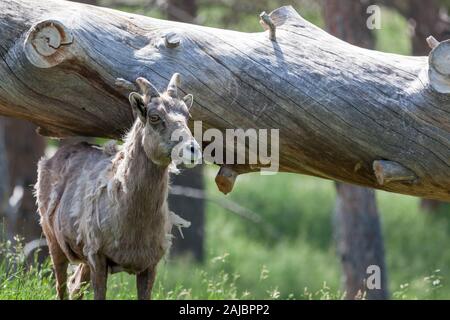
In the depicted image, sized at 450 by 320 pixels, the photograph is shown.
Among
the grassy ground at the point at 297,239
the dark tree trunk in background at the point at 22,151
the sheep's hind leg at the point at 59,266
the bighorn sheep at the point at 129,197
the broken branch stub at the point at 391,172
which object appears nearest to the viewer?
the bighorn sheep at the point at 129,197

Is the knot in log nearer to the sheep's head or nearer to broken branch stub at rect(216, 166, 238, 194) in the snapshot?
the sheep's head

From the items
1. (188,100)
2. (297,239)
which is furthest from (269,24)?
(297,239)

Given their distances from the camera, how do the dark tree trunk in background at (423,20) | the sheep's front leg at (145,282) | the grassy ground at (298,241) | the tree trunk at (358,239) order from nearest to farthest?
1. the sheep's front leg at (145,282)
2. the tree trunk at (358,239)
3. the dark tree trunk in background at (423,20)
4. the grassy ground at (298,241)

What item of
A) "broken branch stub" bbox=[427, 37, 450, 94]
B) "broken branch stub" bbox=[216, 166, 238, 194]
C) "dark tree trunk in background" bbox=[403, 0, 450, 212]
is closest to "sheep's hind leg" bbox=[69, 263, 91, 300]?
"broken branch stub" bbox=[216, 166, 238, 194]

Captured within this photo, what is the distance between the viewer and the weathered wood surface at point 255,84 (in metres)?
7.01

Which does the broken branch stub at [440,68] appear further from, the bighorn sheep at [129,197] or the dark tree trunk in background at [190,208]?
the dark tree trunk in background at [190,208]

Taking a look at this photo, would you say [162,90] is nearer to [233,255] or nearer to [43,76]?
[43,76]

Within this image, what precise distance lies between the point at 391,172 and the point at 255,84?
43.9 inches

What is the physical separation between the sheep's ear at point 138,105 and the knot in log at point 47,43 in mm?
746

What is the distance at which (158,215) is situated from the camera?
6.99 meters

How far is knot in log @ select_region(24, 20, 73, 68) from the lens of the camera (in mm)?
7027

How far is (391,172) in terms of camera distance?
6.92m

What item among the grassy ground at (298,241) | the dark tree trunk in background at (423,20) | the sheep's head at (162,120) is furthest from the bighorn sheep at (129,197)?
the dark tree trunk in background at (423,20)

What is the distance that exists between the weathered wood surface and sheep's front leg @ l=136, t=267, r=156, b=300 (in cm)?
107
